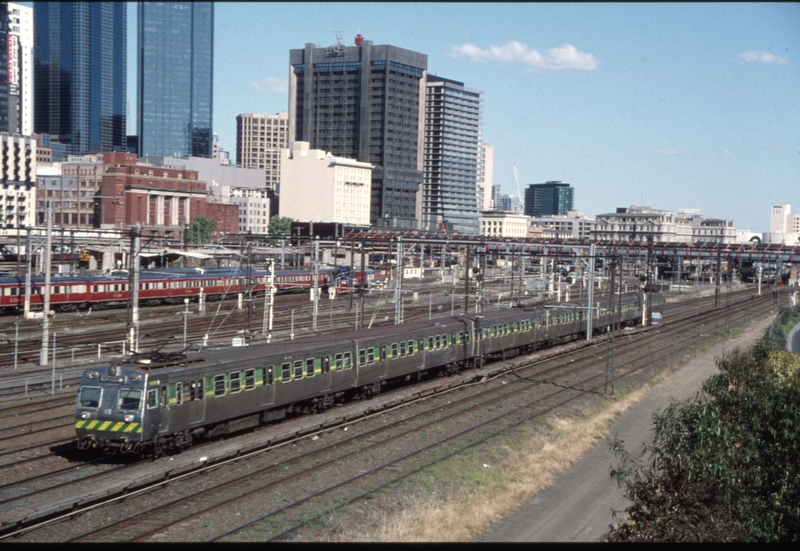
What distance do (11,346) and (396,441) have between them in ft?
74.8

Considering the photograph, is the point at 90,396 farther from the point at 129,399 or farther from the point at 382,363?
the point at 382,363

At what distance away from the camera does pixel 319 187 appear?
6033 inches

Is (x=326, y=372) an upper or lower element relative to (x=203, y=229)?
lower

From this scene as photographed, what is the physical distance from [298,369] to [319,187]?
5167 inches

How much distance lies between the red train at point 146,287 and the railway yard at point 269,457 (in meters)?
6.67

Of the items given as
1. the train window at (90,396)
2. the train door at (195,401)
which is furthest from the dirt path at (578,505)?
the train window at (90,396)

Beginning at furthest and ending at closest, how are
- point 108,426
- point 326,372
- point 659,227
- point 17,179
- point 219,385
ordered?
point 659,227, point 17,179, point 326,372, point 219,385, point 108,426

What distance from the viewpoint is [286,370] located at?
23.4 metres

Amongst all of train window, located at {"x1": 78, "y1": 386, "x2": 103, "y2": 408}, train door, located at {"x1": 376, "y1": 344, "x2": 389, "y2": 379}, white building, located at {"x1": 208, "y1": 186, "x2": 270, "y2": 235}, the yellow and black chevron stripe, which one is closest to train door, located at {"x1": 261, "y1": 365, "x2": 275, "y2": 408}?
the yellow and black chevron stripe

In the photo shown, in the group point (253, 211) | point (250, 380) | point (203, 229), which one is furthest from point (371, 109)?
point (250, 380)

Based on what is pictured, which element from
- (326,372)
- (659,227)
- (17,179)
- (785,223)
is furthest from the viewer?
(659,227)

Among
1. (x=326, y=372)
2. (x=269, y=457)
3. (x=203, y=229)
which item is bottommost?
(x=269, y=457)

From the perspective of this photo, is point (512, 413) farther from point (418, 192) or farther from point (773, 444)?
point (418, 192)

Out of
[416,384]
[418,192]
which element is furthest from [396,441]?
[418,192]
